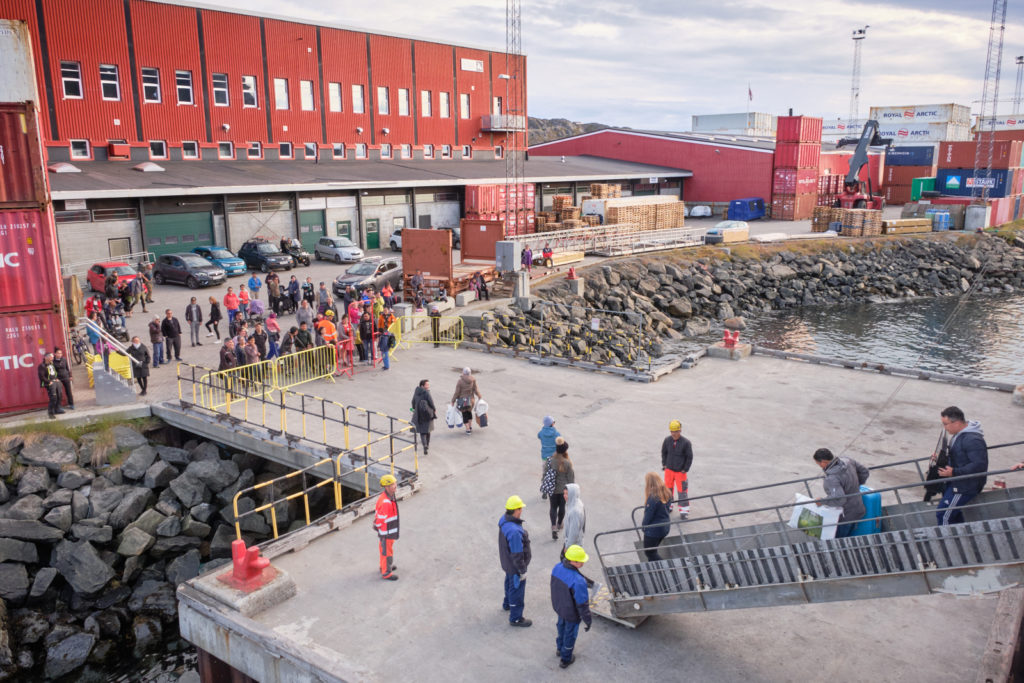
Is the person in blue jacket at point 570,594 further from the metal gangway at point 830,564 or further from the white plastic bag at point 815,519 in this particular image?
the white plastic bag at point 815,519

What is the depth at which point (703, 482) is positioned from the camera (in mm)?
12930

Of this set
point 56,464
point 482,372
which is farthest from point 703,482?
point 56,464

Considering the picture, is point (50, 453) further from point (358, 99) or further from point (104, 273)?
point (358, 99)

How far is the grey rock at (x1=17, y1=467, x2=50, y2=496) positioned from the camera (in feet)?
47.8

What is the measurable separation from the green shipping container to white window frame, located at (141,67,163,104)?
5967 centimetres

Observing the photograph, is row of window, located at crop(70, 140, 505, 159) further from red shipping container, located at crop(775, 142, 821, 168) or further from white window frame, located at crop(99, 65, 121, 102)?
red shipping container, located at crop(775, 142, 821, 168)

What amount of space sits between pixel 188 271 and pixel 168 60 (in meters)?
16.7

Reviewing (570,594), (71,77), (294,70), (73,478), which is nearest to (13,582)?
(73,478)

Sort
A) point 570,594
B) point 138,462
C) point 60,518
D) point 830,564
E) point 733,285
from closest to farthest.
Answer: point 830,564 → point 570,594 → point 60,518 → point 138,462 → point 733,285

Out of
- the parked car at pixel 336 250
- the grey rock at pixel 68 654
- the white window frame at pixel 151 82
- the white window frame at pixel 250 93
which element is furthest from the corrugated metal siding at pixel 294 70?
the grey rock at pixel 68 654

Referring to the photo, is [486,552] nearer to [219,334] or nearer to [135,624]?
[135,624]

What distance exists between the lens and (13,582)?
13289 millimetres

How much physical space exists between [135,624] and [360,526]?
16.2 ft

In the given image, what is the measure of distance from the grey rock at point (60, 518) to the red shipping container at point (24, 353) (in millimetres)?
3875
